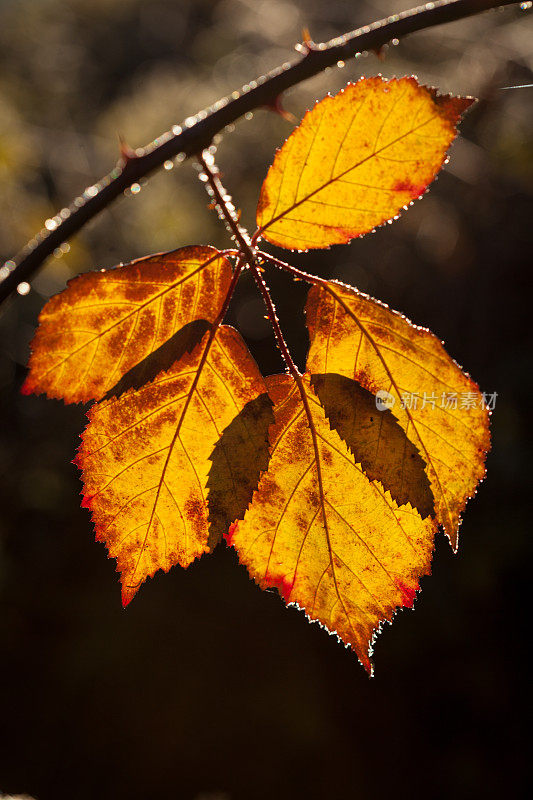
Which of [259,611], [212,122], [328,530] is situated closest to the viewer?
[212,122]

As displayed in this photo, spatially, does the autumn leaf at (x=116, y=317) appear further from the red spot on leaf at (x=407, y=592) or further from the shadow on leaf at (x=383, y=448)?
the red spot on leaf at (x=407, y=592)

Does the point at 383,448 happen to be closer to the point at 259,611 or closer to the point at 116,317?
the point at 116,317

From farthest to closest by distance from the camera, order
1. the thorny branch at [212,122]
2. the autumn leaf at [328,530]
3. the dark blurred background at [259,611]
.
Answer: the dark blurred background at [259,611], the autumn leaf at [328,530], the thorny branch at [212,122]

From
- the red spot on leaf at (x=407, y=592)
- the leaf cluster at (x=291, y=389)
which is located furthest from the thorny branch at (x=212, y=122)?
the red spot on leaf at (x=407, y=592)

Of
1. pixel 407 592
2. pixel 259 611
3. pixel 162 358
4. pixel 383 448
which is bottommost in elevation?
pixel 407 592


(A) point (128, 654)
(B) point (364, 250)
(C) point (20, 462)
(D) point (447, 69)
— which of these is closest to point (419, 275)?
(B) point (364, 250)

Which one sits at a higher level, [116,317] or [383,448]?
[116,317]

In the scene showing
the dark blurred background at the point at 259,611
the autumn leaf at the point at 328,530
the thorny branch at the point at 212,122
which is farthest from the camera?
the dark blurred background at the point at 259,611

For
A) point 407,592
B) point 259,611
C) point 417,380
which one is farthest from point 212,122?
point 259,611
